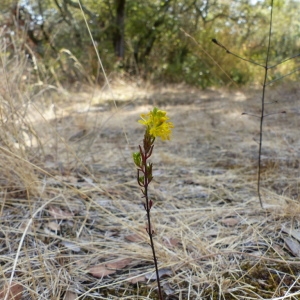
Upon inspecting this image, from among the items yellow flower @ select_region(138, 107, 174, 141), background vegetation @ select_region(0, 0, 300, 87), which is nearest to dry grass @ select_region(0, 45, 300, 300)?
yellow flower @ select_region(138, 107, 174, 141)

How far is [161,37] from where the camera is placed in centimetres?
864

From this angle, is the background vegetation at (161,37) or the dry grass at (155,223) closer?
the dry grass at (155,223)

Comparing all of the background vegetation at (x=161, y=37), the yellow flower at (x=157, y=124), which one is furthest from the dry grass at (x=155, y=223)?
the background vegetation at (x=161, y=37)

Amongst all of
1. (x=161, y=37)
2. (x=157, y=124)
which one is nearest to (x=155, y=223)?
(x=157, y=124)

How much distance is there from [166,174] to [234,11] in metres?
9.25

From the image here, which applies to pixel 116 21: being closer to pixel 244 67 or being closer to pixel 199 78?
pixel 199 78

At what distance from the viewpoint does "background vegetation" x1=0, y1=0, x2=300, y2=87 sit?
7.54 m

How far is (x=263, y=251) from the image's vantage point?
0.97 m

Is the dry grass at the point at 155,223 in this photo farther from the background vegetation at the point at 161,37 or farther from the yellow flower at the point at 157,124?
the background vegetation at the point at 161,37

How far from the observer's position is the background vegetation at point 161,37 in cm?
754

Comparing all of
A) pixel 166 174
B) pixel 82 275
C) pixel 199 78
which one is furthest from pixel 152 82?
pixel 82 275

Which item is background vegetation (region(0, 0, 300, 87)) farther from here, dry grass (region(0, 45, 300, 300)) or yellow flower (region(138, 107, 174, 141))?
yellow flower (region(138, 107, 174, 141))

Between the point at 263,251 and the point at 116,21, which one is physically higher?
the point at 116,21

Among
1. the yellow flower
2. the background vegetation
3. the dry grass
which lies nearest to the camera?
the yellow flower
